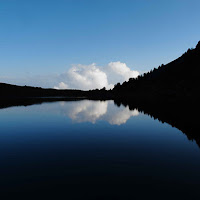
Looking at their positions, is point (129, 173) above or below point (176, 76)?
below

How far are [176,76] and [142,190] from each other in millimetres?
205181

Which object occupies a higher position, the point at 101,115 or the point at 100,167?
the point at 101,115

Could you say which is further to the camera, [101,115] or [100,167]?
[101,115]

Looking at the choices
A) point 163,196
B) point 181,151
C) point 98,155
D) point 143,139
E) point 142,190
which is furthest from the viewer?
point 143,139

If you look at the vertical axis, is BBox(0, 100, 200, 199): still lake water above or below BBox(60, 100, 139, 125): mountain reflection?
below

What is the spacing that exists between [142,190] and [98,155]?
709cm

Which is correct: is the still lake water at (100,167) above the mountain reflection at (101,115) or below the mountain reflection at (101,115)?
below

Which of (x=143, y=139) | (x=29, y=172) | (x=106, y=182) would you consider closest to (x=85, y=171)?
(x=106, y=182)

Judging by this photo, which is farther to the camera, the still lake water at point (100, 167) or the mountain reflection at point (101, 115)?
the mountain reflection at point (101, 115)

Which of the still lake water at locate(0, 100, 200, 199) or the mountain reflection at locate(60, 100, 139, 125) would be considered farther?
the mountain reflection at locate(60, 100, 139, 125)

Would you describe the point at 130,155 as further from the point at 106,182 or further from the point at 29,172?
the point at 29,172

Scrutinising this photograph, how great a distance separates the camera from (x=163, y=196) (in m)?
10.1

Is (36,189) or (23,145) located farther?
(23,145)

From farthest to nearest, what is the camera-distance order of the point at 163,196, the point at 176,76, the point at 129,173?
the point at 176,76 < the point at 129,173 < the point at 163,196
